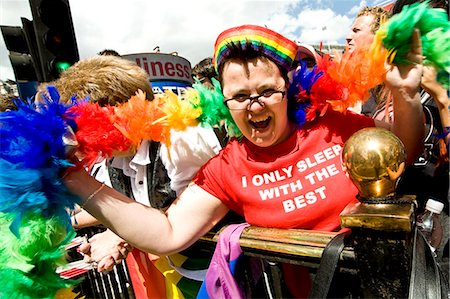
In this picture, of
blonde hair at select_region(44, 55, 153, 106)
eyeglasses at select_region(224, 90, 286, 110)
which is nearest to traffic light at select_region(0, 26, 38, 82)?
blonde hair at select_region(44, 55, 153, 106)

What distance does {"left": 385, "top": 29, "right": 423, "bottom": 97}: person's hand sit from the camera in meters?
1.07

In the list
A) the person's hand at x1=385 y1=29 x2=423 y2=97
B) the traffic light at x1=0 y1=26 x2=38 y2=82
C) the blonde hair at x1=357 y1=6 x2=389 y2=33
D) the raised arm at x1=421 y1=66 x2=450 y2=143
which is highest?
the traffic light at x1=0 y1=26 x2=38 y2=82

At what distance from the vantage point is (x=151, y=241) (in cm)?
130

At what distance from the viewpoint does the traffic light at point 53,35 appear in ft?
12.4

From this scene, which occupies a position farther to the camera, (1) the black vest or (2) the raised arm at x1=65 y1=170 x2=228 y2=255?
(1) the black vest

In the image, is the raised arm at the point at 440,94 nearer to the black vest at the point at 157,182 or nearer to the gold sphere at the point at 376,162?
the gold sphere at the point at 376,162

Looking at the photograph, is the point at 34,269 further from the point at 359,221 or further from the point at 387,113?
the point at 387,113

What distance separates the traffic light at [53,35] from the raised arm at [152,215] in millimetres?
3142

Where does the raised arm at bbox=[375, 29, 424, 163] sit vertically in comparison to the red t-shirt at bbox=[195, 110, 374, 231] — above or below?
above

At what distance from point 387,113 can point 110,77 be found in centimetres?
127

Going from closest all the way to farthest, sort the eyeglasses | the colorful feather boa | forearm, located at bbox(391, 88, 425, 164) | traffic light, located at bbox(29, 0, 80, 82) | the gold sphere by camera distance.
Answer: the gold sphere, the colorful feather boa, forearm, located at bbox(391, 88, 425, 164), the eyeglasses, traffic light, located at bbox(29, 0, 80, 82)

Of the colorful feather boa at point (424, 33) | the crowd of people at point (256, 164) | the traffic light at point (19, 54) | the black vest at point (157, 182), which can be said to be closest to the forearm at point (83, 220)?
the crowd of people at point (256, 164)

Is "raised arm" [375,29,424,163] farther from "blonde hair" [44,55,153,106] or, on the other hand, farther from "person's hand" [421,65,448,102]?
"blonde hair" [44,55,153,106]

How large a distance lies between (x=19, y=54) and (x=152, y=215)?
3.64 metres
